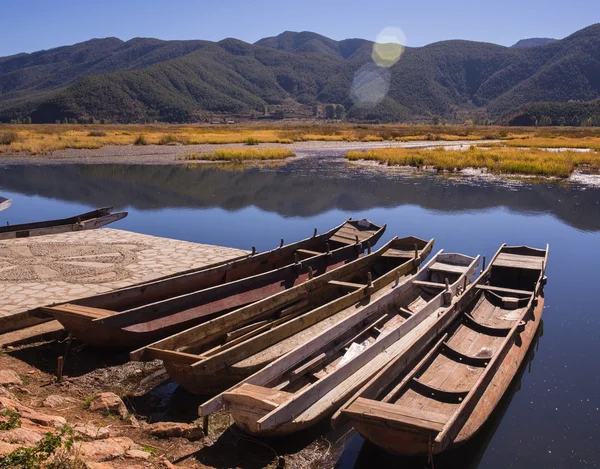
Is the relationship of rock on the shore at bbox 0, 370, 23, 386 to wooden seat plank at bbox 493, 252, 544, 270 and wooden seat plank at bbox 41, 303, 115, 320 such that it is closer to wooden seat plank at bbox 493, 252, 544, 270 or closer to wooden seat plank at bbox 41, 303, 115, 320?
wooden seat plank at bbox 41, 303, 115, 320

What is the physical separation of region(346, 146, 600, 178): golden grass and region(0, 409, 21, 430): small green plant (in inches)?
1104

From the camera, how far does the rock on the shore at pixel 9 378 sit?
6113mm

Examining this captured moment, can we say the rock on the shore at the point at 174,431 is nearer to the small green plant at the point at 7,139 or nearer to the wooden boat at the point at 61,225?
the wooden boat at the point at 61,225

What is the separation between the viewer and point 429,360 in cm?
667

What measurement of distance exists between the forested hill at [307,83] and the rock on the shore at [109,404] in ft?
316

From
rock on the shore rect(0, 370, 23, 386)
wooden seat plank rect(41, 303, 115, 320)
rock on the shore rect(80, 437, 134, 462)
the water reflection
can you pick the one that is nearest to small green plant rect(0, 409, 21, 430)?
rock on the shore rect(80, 437, 134, 462)

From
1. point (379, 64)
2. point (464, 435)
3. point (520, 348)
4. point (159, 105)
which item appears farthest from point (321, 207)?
point (379, 64)

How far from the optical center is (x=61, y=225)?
14.2 m

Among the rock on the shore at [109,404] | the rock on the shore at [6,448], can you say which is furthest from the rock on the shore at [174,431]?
the rock on the shore at [6,448]

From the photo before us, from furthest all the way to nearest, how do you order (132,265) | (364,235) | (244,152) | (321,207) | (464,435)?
1. (244,152)
2. (321,207)
3. (364,235)
4. (132,265)
5. (464,435)

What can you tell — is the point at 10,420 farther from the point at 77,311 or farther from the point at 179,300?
the point at 179,300

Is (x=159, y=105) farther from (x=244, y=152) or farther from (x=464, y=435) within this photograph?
(x=464, y=435)

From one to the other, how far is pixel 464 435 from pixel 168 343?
3125 mm

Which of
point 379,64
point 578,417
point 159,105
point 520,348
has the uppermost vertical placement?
point 379,64
